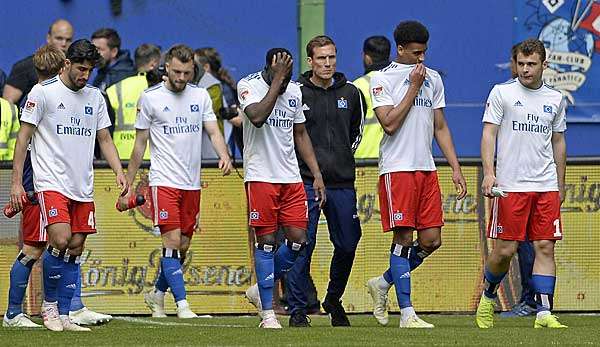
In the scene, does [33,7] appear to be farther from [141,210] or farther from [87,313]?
[87,313]

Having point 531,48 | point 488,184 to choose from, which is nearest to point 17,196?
point 488,184

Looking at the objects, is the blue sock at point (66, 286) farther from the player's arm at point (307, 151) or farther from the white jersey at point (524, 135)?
the white jersey at point (524, 135)

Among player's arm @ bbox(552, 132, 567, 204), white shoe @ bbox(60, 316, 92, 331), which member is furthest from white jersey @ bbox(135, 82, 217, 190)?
player's arm @ bbox(552, 132, 567, 204)

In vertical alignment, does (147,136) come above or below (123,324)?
above

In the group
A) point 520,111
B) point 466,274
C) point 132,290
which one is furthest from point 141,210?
point 520,111

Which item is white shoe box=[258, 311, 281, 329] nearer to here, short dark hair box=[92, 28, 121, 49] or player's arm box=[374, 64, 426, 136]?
player's arm box=[374, 64, 426, 136]

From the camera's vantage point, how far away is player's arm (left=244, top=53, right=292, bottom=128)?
42.2 feet

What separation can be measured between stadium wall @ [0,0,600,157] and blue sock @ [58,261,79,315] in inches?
226

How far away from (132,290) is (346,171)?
273cm

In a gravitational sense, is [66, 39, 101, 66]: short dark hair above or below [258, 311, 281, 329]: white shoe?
above

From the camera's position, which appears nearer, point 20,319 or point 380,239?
point 20,319

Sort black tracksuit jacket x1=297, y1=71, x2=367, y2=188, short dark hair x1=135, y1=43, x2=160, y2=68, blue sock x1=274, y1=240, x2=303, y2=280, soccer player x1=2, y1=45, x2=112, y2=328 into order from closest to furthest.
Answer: soccer player x1=2, y1=45, x2=112, y2=328
blue sock x1=274, y1=240, x2=303, y2=280
black tracksuit jacket x1=297, y1=71, x2=367, y2=188
short dark hair x1=135, y1=43, x2=160, y2=68

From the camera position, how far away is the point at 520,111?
1320 centimetres

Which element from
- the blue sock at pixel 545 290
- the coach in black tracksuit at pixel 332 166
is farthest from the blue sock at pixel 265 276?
the blue sock at pixel 545 290
